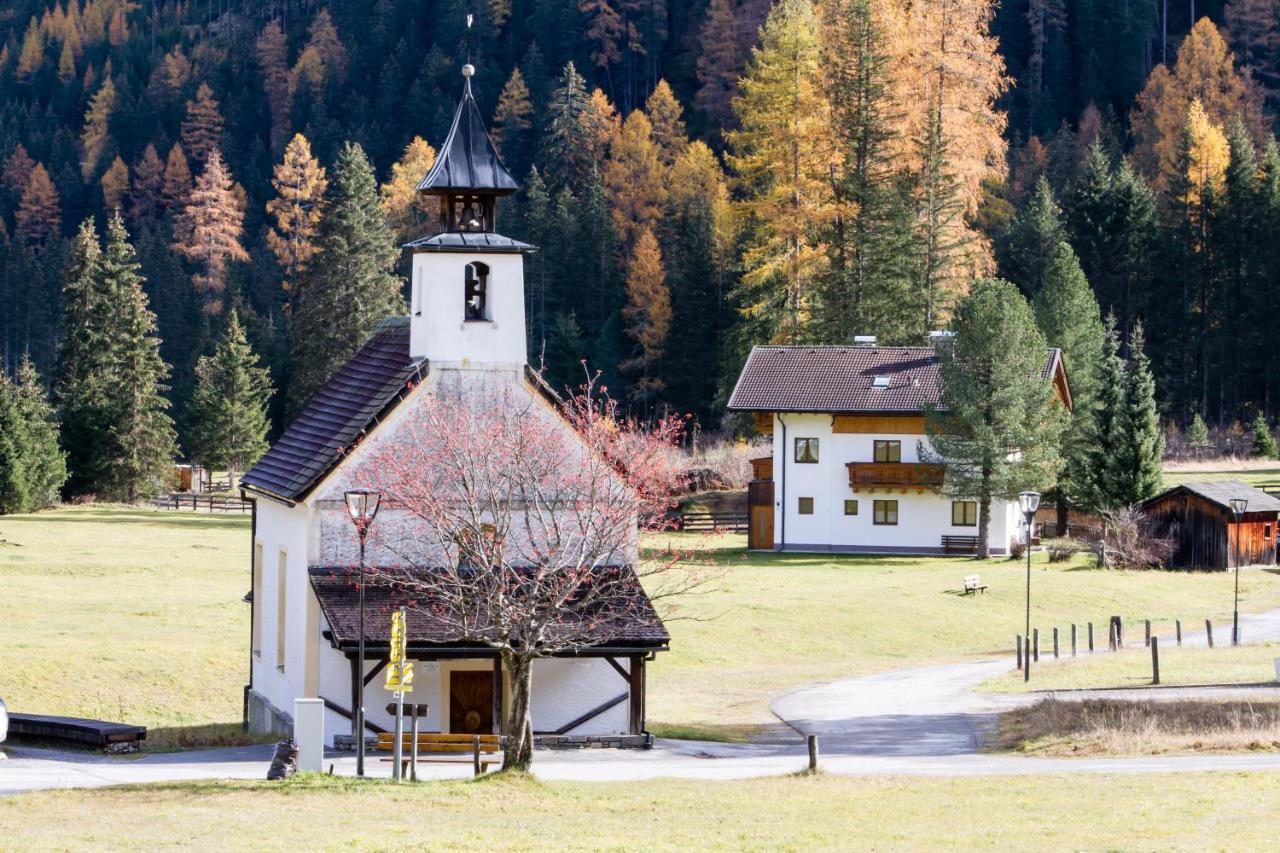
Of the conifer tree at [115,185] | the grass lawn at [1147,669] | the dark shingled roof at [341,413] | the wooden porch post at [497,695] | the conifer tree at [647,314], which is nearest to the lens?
the wooden porch post at [497,695]

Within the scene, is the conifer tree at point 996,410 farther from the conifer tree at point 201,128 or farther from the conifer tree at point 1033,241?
the conifer tree at point 201,128

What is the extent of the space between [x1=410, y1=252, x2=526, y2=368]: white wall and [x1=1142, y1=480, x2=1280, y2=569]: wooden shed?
119 ft

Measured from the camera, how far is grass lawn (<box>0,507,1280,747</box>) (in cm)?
3969

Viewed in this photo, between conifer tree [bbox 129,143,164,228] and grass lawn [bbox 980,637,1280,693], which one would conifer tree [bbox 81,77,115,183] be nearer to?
conifer tree [bbox 129,143,164,228]

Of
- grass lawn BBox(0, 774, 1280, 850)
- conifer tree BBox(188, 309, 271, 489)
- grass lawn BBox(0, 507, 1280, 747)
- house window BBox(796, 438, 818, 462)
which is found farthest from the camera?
conifer tree BBox(188, 309, 271, 489)

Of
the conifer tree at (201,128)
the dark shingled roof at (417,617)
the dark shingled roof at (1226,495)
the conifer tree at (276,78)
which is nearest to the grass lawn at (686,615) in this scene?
the dark shingled roof at (1226,495)

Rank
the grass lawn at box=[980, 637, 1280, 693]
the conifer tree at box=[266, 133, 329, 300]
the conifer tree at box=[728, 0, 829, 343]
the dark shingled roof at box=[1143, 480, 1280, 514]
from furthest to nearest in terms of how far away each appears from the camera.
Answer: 1. the conifer tree at box=[266, 133, 329, 300]
2. the conifer tree at box=[728, 0, 829, 343]
3. the dark shingled roof at box=[1143, 480, 1280, 514]
4. the grass lawn at box=[980, 637, 1280, 693]

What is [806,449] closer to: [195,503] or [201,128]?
[195,503]

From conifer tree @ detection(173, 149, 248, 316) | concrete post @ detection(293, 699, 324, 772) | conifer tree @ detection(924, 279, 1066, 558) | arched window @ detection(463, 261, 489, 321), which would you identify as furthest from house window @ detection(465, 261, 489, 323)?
conifer tree @ detection(173, 149, 248, 316)

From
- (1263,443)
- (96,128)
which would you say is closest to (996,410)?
(1263,443)

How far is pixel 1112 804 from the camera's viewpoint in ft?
78.4

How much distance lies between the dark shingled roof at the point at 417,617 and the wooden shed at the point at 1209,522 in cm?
3633

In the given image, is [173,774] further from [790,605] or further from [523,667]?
[790,605]

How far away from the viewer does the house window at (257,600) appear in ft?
130
